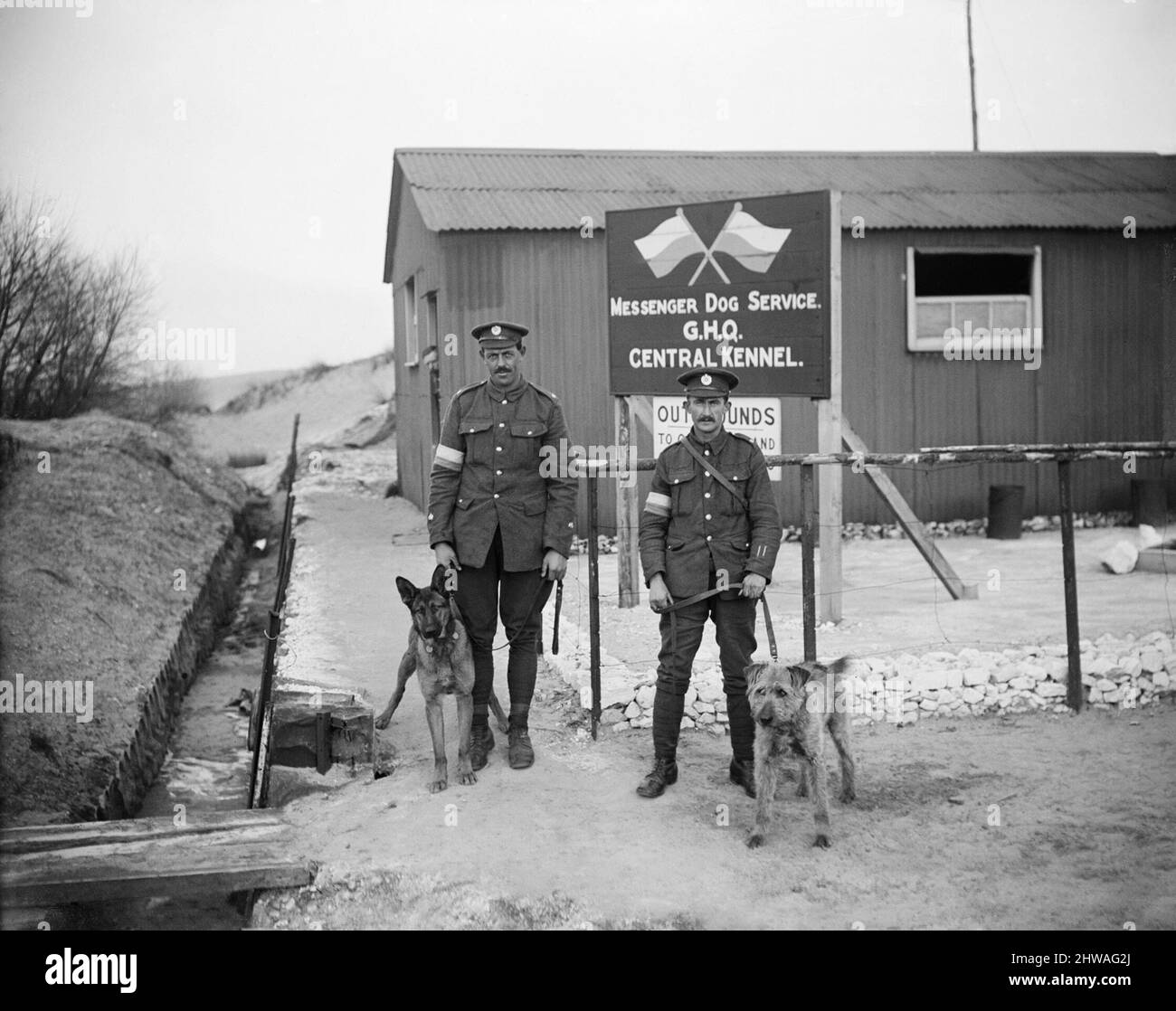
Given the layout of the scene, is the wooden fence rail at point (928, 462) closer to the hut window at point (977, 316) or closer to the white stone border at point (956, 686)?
the white stone border at point (956, 686)

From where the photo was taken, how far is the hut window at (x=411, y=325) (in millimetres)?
16547

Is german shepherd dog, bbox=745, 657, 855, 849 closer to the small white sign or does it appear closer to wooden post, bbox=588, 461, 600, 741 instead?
wooden post, bbox=588, 461, 600, 741

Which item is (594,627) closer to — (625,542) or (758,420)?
(758,420)

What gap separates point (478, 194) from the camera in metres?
14.0

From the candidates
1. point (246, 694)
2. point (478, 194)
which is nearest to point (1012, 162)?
point (478, 194)

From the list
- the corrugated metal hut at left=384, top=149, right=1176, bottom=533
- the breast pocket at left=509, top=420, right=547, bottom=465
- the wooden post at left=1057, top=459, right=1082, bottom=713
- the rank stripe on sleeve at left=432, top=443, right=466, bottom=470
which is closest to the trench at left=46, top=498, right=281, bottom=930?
the rank stripe on sleeve at left=432, top=443, right=466, bottom=470

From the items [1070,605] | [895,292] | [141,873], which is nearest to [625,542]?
[1070,605]

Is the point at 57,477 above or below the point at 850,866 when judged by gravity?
above

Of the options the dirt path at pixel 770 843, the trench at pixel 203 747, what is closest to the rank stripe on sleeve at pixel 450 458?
the dirt path at pixel 770 843

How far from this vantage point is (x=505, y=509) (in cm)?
604

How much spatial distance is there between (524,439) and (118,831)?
2666mm
